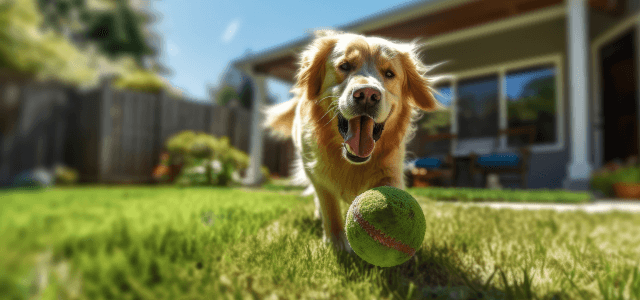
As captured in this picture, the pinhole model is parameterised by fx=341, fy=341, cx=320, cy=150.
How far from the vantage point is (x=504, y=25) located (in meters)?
7.32

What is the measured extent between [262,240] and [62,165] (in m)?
8.40

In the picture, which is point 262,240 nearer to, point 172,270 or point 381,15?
point 172,270

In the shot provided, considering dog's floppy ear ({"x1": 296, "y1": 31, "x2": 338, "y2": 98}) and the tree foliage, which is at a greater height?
the tree foliage

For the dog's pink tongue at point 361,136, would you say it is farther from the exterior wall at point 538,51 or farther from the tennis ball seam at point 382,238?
the exterior wall at point 538,51

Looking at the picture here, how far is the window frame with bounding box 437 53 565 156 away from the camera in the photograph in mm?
7047

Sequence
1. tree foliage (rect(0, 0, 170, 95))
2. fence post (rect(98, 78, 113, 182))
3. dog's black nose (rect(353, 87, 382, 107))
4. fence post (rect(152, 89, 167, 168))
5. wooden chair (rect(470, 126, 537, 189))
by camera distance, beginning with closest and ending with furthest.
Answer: dog's black nose (rect(353, 87, 382, 107)) → wooden chair (rect(470, 126, 537, 189)) → fence post (rect(98, 78, 113, 182)) → tree foliage (rect(0, 0, 170, 95)) → fence post (rect(152, 89, 167, 168))

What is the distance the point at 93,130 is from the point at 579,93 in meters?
10.2

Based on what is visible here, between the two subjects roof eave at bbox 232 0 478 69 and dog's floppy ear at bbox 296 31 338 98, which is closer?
dog's floppy ear at bbox 296 31 338 98

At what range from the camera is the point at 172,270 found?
4.01 ft

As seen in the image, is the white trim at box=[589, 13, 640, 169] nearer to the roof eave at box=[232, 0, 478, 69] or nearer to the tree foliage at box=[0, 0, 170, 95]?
the roof eave at box=[232, 0, 478, 69]

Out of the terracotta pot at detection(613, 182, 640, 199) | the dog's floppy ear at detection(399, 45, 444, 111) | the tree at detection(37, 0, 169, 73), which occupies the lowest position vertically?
the terracotta pot at detection(613, 182, 640, 199)

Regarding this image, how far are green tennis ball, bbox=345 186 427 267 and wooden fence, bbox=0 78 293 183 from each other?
26.3 feet

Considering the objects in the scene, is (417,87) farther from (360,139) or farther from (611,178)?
(611,178)

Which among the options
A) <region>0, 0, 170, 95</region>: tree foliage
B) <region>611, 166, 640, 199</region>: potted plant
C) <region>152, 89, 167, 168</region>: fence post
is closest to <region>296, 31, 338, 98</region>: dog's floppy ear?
<region>611, 166, 640, 199</region>: potted plant
